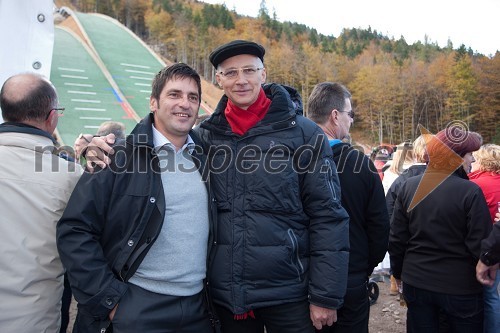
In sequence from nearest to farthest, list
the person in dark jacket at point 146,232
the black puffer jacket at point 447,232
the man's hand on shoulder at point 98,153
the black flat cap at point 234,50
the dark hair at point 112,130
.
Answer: the person in dark jacket at point 146,232 < the man's hand on shoulder at point 98,153 < the black flat cap at point 234,50 < the black puffer jacket at point 447,232 < the dark hair at point 112,130

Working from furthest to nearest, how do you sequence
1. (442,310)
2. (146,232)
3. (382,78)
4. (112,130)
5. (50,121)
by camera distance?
(382,78)
(112,130)
(442,310)
(50,121)
(146,232)

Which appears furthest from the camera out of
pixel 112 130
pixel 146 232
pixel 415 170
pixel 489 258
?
pixel 112 130

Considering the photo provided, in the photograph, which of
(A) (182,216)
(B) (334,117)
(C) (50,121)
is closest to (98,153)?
(C) (50,121)

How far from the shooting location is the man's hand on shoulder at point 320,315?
213 cm

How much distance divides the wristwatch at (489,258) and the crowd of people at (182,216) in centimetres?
97

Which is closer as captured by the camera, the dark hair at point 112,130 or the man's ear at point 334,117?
the man's ear at point 334,117

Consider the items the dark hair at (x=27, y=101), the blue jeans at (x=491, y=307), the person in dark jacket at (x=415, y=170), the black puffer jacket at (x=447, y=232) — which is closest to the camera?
the dark hair at (x=27, y=101)

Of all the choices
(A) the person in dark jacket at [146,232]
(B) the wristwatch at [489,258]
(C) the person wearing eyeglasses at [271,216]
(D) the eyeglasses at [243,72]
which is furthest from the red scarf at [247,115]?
(B) the wristwatch at [489,258]

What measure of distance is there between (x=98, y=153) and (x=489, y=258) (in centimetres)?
266

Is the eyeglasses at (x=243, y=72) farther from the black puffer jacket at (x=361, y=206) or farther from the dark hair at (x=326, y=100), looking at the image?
the black puffer jacket at (x=361, y=206)

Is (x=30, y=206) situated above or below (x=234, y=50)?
below

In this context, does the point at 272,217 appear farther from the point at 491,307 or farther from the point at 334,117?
the point at 491,307

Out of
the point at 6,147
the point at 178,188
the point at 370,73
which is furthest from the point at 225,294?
the point at 370,73

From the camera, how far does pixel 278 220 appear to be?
2180 mm
